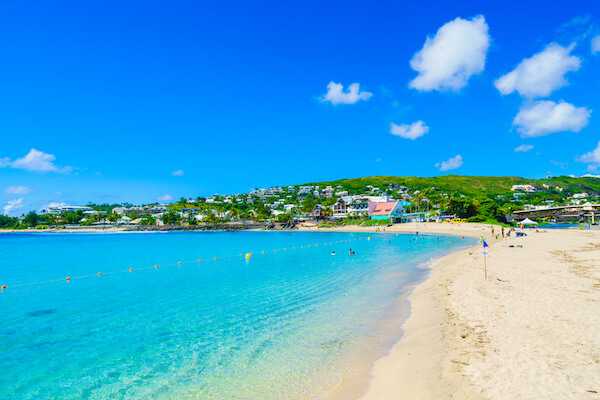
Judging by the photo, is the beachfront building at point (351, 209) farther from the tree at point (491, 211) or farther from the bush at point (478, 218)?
the tree at point (491, 211)

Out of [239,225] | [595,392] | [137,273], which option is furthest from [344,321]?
[239,225]

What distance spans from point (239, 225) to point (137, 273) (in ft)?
355

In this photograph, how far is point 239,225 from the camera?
140 meters

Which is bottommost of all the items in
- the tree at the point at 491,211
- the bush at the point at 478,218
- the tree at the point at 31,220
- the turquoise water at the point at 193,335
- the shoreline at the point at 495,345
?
the turquoise water at the point at 193,335

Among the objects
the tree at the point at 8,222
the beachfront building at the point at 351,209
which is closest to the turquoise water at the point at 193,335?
the beachfront building at the point at 351,209

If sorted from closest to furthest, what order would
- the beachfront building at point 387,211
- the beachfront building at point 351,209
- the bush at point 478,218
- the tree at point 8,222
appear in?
1. the bush at point 478,218
2. the beachfront building at point 387,211
3. the beachfront building at point 351,209
4. the tree at point 8,222

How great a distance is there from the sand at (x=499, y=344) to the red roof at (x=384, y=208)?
293 feet

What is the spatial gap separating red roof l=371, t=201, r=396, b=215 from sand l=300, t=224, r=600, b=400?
89227 mm

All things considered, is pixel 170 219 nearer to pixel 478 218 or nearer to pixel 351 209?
pixel 351 209

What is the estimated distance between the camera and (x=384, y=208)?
4289 inches

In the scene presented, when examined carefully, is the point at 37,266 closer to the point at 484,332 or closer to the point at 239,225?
the point at 484,332

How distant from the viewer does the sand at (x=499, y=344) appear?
734 centimetres

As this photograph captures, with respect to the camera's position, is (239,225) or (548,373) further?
(239,225)

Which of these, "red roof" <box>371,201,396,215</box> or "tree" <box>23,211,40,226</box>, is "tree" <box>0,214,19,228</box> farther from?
"red roof" <box>371,201,396,215</box>
